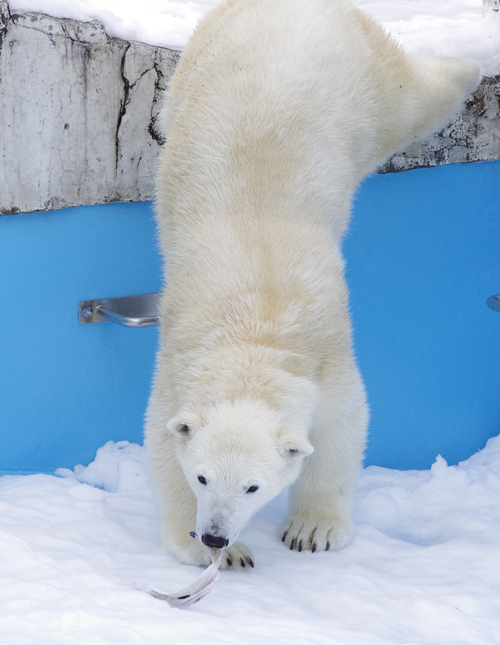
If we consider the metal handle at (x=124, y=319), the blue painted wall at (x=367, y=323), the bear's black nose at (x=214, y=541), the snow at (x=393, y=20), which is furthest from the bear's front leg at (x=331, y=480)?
the snow at (x=393, y=20)

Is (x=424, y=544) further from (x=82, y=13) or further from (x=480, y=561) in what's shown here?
(x=82, y=13)

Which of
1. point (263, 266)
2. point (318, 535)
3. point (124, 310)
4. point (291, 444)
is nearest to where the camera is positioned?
point (291, 444)

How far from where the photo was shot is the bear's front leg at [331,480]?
8.16 ft

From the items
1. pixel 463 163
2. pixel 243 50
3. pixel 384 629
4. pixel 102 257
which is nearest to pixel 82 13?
pixel 243 50

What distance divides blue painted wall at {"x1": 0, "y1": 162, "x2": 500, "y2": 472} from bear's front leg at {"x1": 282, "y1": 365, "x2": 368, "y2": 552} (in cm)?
88

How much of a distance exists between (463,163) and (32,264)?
6.24ft

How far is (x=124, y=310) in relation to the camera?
299cm

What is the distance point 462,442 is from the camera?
12.1 ft

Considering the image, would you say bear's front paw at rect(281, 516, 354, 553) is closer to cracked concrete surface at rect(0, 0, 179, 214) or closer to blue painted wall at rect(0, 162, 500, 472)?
blue painted wall at rect(0, 162, 500, 472)

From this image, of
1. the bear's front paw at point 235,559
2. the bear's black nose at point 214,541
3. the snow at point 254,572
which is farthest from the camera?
the bear's front paw at point 235,559

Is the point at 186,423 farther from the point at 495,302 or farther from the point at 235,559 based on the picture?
the point at 495,302

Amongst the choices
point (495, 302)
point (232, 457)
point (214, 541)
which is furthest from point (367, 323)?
point (214, 541)

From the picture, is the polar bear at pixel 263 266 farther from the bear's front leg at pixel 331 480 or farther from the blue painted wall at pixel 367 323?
the blue painted wall at pixel 367 323

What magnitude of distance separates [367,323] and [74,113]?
1578 millimetres
